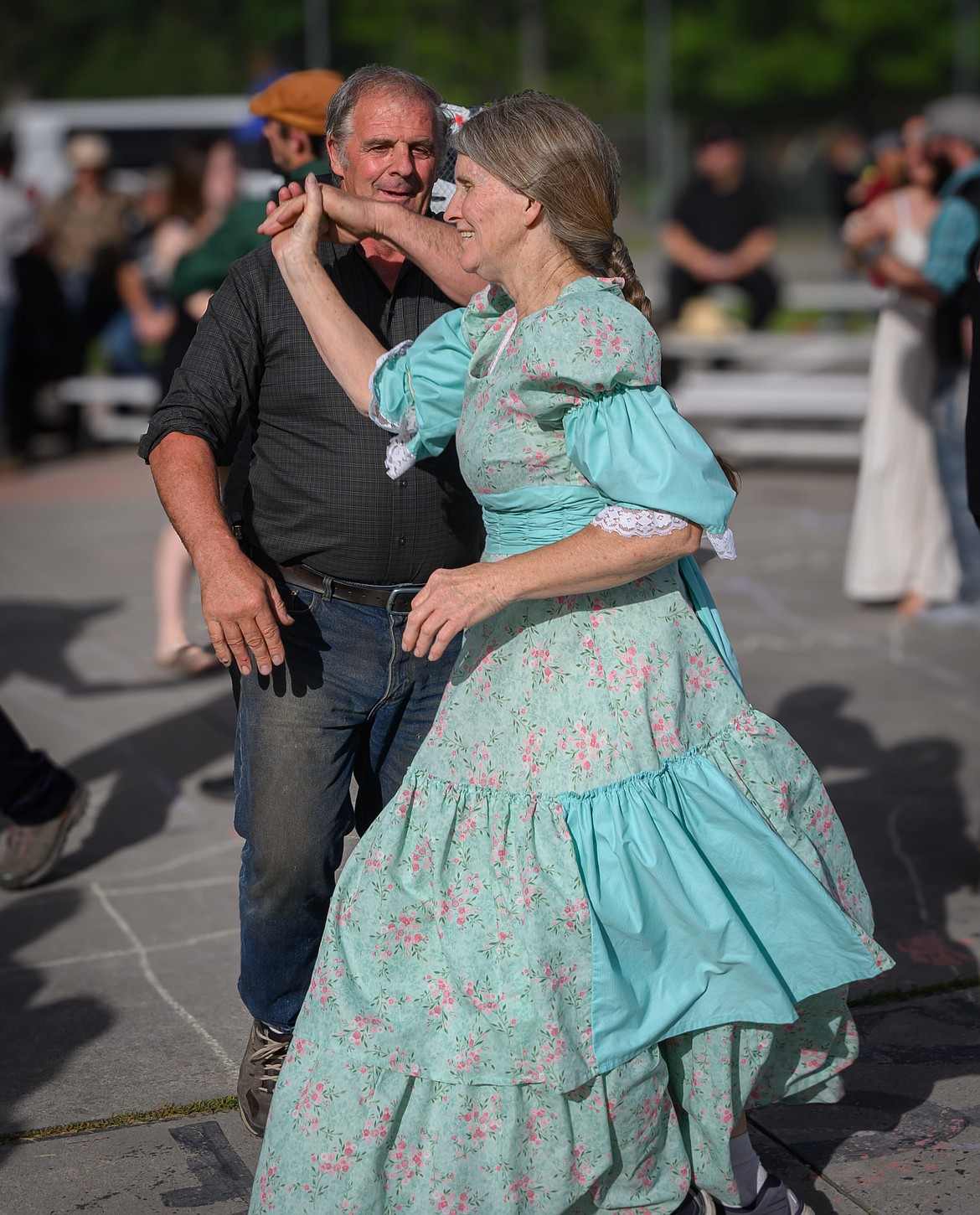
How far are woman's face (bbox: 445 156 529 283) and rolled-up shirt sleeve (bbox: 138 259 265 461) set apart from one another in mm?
574

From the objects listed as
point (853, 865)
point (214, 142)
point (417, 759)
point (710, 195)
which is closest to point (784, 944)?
point (853, 865)

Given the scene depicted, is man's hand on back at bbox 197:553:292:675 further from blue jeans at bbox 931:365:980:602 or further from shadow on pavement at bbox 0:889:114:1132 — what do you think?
blue jeans at bbox 931:365:980:602

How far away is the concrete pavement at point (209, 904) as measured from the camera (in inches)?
121

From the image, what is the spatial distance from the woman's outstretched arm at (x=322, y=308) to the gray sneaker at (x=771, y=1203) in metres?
1.54

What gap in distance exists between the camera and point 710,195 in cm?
1209

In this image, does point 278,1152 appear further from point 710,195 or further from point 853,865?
point 710,195

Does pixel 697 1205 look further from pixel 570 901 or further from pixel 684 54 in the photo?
pixel 684 54

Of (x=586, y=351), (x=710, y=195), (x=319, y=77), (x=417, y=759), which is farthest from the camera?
(x=710, y=195)

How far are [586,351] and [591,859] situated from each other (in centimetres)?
79

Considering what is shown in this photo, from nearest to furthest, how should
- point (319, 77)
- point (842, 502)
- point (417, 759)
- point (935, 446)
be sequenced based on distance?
point (417, 759) < point (319, 77) < point (935, 446) < point (842, 502)

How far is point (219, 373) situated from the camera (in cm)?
301

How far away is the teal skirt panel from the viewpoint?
8.14ft

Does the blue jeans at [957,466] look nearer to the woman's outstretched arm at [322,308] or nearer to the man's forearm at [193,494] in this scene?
the woman's outstretched arm at [322,308]

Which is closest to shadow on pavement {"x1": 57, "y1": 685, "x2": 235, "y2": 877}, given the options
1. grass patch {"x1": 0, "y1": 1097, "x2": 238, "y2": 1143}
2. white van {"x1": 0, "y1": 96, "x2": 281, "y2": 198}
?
grass patch {"x1": 0, "y1": 1097, "x2": 238, "y2": 1143}
